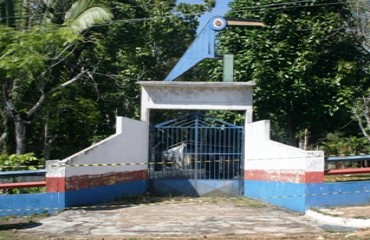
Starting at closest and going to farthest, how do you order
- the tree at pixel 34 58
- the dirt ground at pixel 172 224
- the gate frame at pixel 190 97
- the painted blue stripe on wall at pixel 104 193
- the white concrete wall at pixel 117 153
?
1. the dirt ground at pixel 172 224
2. the white concrete wall at pixel 117 153
3. the painted blue stripe on wall at pixel 104 193
4. the tree at pixel 34 58
5. the gate frame at pixel 190 97

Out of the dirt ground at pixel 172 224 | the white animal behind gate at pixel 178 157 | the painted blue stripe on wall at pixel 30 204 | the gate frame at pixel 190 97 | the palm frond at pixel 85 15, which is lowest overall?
the dirt ground at pixel 172 224

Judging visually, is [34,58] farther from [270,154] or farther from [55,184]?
[270,154]

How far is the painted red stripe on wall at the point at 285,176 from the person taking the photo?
12539mm

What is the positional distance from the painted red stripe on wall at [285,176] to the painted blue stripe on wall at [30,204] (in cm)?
543

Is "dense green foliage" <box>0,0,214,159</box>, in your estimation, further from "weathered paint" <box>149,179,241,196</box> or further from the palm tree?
"weathered paint" <box>149,179,241,196</box>

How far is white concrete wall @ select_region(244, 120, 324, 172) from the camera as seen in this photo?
12.6 m

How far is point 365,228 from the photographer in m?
10.2

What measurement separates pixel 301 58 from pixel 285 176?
5.43 m

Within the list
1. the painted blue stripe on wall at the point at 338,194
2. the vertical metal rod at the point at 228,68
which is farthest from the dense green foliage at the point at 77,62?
the painted blue stripe on wall at the point at 338,194

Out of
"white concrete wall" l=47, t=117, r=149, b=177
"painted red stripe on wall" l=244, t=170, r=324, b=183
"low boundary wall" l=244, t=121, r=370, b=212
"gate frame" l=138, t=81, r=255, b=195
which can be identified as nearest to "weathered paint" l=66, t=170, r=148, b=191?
"white concrete wall" l=47, t=117, r=149, b=177

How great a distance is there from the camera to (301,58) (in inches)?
697

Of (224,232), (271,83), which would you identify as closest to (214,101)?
(271,83)

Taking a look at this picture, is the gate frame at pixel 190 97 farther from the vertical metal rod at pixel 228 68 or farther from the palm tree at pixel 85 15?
the palm tree at pixel 85 15

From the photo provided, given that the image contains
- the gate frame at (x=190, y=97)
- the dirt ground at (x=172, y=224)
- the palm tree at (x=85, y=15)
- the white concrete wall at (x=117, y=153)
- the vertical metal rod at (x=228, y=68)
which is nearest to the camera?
the dirt ground at (x=172, y=224)
